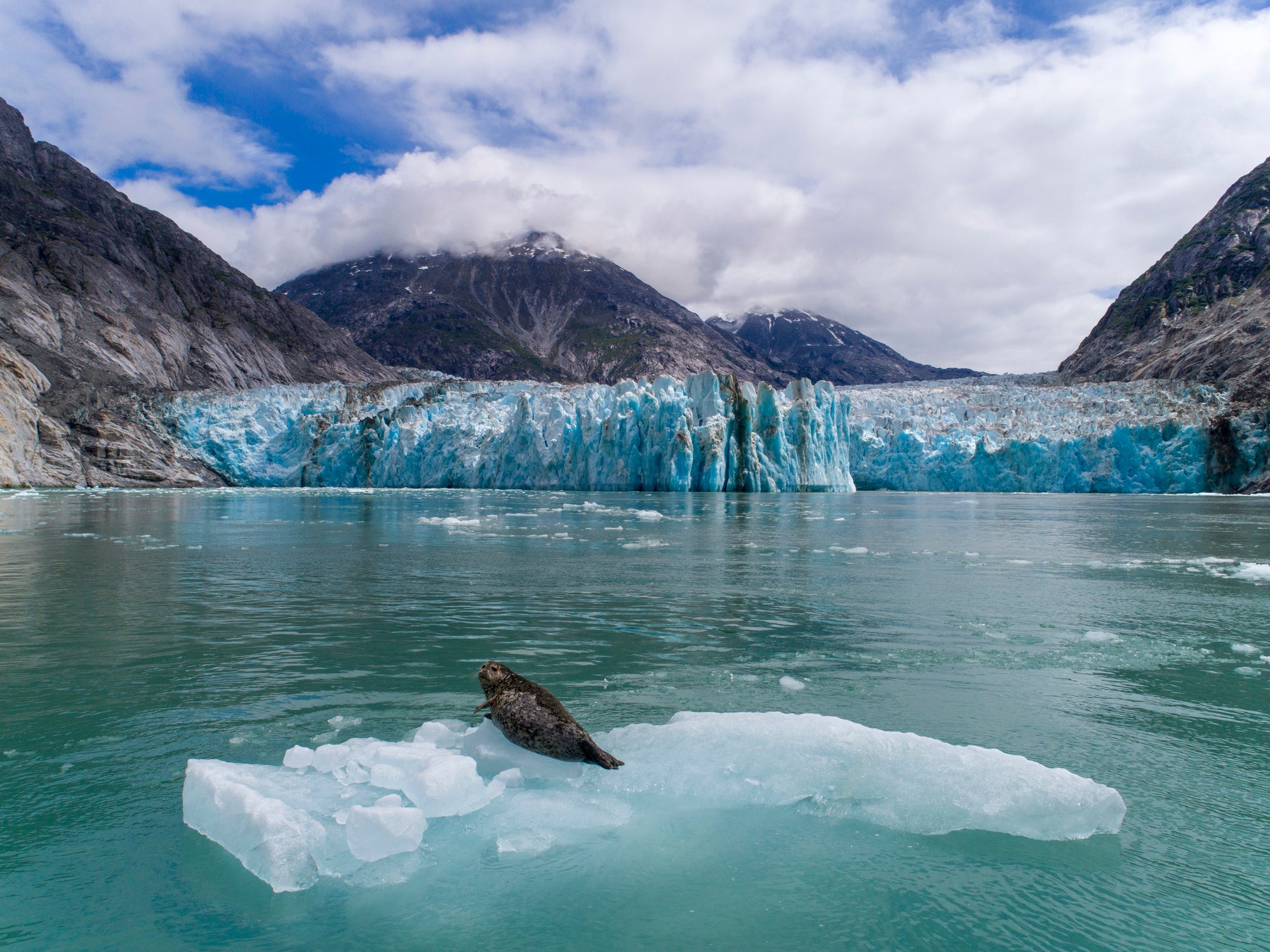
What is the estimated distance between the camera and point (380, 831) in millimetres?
3469

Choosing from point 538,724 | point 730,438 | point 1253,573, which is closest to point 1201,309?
point 730,438

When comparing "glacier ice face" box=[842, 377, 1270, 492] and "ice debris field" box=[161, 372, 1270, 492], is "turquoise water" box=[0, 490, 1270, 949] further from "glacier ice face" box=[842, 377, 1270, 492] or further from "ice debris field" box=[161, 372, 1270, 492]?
"glacier ice face" box=[842, 377, 1270, 492]

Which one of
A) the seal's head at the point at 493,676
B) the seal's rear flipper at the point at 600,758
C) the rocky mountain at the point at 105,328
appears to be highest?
the rocky mountain at the point at 105,328

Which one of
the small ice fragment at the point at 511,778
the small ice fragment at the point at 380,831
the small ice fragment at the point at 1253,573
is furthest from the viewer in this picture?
the small ice fragment at the point at 1253,573

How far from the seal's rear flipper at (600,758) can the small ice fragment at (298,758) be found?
1.66m

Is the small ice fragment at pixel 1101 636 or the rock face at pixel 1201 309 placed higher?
the rock face at pixel 1201 309

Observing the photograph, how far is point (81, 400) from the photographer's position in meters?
64.9

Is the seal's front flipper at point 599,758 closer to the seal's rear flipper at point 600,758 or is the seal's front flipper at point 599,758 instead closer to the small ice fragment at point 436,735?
the seal's rear flipper at point 600,758

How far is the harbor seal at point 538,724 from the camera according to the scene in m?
4.48

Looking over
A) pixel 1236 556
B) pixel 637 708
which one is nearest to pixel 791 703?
pixel 637 708

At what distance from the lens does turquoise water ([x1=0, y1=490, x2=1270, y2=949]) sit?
3.02 meters

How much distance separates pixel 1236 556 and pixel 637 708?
16.5 m

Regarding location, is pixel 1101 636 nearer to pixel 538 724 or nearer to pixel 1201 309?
pixel 538 724

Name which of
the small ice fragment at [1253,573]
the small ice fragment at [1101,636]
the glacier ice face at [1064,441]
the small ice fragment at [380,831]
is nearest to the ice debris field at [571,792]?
the small ice fragment at [380,831]
